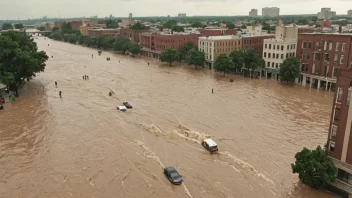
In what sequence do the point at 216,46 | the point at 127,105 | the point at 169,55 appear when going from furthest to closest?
the point at 169,55 → the point at 216,46 → the point at 127,105

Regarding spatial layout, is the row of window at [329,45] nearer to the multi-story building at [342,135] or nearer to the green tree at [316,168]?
the multi-story building at [342,135]

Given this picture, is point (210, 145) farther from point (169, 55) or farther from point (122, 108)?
point (169, 55)

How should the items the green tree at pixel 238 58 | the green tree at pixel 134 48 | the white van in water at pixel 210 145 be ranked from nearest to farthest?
the white van in water at pixel 210 145 < the green tree at pixel 238 58 < the green tree at pixel 134 48

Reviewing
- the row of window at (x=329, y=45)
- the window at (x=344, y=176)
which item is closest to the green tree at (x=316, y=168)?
the window at (x=344, y=176)

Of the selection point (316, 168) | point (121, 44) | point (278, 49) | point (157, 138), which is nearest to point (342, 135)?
point (316, 168)

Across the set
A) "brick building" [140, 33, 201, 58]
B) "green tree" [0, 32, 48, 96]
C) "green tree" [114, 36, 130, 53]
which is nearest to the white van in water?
"green tree" [0, 32, 48, 96]

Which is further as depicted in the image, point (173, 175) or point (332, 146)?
point (173, 175)
